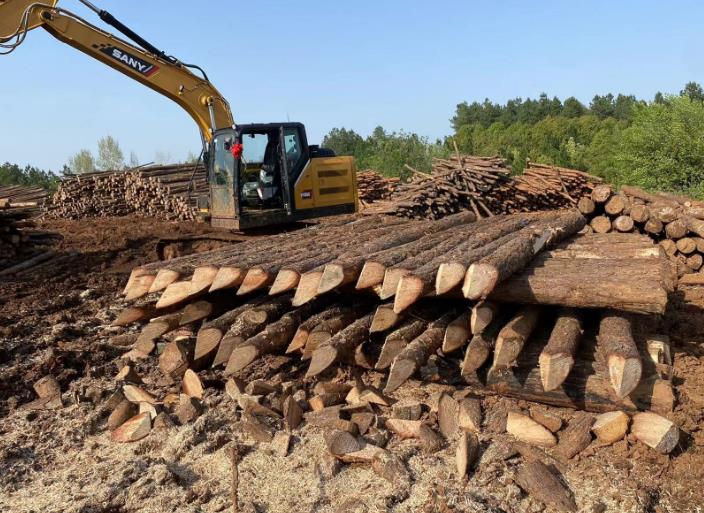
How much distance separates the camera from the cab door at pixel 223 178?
8.94 m

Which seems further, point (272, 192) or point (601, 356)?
point (272, 192)

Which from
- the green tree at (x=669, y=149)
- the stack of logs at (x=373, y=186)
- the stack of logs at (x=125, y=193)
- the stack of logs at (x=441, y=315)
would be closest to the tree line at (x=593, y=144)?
the green tree at (x=669, y=149)

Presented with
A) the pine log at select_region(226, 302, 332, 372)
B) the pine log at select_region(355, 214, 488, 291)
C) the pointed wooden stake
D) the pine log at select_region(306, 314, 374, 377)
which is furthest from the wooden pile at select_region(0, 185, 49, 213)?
the pine log at select_region(306, 314, 374, 377)

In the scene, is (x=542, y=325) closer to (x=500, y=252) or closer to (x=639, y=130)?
(x=500, y=252)

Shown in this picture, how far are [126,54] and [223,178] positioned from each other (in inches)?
139

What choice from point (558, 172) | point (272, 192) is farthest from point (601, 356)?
point (558, 172)

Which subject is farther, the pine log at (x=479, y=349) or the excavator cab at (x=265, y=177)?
the excavator cab at (x=265, y=177)

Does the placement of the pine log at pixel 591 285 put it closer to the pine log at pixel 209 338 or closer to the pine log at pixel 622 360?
the pine log at pixel 622 360

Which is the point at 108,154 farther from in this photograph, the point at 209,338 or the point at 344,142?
the point at 209,338

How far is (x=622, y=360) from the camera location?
121 inches

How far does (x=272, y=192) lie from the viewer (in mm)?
9523

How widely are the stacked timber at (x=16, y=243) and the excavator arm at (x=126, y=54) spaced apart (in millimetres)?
2967

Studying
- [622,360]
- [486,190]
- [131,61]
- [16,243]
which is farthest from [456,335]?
[486,190]

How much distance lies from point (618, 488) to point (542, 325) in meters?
1.65
